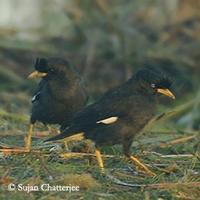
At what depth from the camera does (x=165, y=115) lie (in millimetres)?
9547

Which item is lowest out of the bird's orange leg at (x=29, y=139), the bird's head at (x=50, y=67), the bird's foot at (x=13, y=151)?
the bird's foot at (x=13, y=151)

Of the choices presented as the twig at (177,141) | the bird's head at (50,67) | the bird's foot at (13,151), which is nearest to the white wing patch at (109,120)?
the bird's foot at (13,151)

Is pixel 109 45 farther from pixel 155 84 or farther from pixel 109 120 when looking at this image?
pixel 109 120

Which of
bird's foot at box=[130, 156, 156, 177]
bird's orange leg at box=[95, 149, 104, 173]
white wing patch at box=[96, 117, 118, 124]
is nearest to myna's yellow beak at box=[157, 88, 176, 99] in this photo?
white wing patch at box=[96, 117, 118, 124]

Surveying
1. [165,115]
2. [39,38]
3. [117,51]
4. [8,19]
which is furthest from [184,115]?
[8,19]

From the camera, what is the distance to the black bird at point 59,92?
7.88m

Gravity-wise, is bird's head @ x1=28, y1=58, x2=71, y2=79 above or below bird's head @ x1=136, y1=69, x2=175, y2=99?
above

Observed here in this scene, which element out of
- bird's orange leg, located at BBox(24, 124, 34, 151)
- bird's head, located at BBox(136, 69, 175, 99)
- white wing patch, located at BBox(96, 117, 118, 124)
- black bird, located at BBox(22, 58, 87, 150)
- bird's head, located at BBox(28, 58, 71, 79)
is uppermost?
bird's head, located at BBox(28, 58, 71, 79)

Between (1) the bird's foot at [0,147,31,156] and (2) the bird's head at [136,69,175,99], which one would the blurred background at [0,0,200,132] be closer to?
(1) the bird's foot at [0,147,31,156]

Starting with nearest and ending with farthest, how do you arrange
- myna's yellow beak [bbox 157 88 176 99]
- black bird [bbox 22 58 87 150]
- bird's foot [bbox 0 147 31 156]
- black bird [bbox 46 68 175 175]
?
1. black bird [bbox 46 68 175 175]
2. myna's yellow beak [bbox 157 88 176 99]
3. bird's foot [bbox 0 147 31 156]
4. black bird [bbox 22 58 87 150]

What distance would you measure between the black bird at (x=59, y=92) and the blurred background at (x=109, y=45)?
4.12m

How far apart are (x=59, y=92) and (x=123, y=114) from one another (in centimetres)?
91

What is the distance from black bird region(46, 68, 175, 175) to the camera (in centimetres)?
715

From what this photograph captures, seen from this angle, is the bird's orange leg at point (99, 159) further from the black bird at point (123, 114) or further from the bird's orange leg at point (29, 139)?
the bird's orange leg at point (29, 139)
